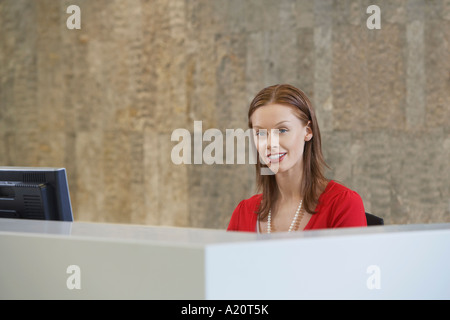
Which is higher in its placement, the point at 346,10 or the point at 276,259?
the point at 346,10

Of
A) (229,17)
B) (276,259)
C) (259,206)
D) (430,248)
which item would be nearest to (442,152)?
(229,17)

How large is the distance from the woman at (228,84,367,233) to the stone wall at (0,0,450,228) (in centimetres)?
241

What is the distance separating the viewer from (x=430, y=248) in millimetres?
1729

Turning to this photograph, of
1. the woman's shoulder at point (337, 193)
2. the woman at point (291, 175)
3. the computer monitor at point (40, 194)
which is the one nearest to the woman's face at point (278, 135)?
the woman at point (291, 175)

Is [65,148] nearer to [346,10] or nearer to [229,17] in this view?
[229,17]

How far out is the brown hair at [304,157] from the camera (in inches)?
105

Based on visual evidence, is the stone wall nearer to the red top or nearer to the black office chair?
the black office chair

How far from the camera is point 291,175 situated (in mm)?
2756

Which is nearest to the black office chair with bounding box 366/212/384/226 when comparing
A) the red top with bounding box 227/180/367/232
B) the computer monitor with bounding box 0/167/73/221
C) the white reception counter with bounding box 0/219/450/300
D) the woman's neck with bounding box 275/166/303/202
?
the red top with bounding box 227/180/367/232

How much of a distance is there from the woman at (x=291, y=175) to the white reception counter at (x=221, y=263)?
0.83m

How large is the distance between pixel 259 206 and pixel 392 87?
2.54 m

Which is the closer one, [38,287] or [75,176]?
[38,287]
